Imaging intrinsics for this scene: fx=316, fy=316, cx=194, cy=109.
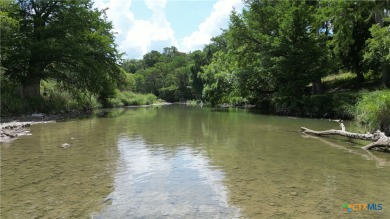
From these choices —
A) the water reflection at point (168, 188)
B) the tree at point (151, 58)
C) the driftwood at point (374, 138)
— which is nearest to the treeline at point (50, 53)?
the water reflection at point (168, 188)

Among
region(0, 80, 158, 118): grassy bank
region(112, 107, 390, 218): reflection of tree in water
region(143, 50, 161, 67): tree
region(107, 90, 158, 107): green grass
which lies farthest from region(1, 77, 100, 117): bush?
region(143, 50, 161, 67): tree

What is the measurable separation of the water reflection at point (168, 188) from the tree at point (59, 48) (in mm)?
18028

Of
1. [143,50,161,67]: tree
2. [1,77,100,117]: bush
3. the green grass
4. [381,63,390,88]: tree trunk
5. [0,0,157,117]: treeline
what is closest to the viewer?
[1,77,100,117]: bush

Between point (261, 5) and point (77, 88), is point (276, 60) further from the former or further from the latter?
point (77, 88)

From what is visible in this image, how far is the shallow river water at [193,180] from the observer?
556cm

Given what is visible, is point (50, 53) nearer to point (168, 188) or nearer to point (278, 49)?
point (278, 49)

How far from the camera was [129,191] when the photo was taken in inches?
261

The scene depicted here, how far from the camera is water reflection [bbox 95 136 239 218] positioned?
5.52m

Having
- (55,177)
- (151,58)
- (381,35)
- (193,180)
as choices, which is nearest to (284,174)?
(193,180)

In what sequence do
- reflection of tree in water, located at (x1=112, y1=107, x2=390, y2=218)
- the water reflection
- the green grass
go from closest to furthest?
the water reflection → reflection of tree in water, located at (x1=112, y1=107, x2=390, y2=218) → the green grass

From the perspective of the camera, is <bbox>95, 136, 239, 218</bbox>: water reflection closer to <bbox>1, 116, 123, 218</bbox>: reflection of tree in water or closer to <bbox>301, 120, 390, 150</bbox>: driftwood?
<bbox>1, 116, 123, 218</bbox>: reflection of tree in water

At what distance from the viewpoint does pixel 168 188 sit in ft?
22.6

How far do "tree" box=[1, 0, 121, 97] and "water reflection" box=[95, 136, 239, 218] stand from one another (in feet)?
59.1

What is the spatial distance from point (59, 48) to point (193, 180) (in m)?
20.8
